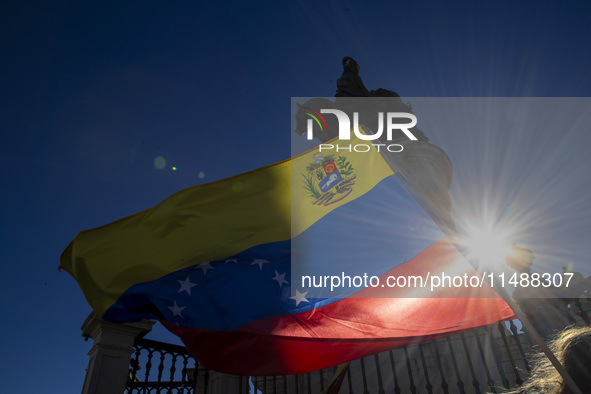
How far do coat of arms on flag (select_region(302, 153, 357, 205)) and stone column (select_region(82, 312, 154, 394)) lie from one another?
296 cm

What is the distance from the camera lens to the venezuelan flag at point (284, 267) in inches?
175

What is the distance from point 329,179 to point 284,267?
1.31 m

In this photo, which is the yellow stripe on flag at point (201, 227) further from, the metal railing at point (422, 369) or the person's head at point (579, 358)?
the person's head at point (579, 358)

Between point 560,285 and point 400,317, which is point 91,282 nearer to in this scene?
point 400,317

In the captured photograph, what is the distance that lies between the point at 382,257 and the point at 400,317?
2.45ft

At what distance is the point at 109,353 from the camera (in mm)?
5012

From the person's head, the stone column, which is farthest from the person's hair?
the stone column

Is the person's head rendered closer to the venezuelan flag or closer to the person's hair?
the person's hair

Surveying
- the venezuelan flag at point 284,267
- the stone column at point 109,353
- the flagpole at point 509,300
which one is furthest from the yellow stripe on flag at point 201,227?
the flagpole at point 509,300

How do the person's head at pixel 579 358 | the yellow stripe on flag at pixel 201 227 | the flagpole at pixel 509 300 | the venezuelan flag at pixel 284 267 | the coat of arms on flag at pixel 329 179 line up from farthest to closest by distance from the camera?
1. the coat of arms on flag at pixel 329 179
2. the yellow stripe on flag at pixel 201 227
3. the venezuelan flag at pixel 284 267
4. the flagpole at pixel 509 300
5. the person's head at pixel 579 358

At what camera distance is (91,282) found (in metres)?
4.75

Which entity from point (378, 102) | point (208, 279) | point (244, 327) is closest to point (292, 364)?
point (244, 327)

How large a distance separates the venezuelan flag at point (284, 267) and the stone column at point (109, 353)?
28.4 inches

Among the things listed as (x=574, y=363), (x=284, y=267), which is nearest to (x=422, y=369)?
(x=284, y=267)
